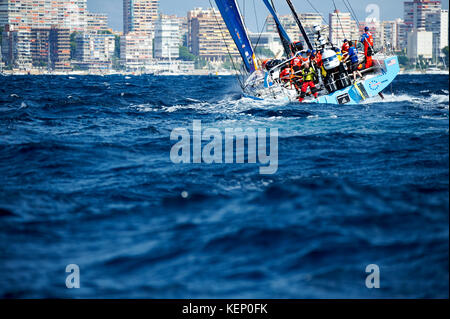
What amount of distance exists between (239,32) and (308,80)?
21.7 feet

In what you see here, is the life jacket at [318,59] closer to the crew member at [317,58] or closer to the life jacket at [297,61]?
the crew member at [317,58]

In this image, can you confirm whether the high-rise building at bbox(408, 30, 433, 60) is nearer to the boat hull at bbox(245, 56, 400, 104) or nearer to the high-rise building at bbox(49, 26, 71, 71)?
the high-rise building at bbox(49, 26, 71, 71)

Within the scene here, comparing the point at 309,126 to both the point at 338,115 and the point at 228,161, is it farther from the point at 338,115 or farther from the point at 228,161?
the point at 228,161

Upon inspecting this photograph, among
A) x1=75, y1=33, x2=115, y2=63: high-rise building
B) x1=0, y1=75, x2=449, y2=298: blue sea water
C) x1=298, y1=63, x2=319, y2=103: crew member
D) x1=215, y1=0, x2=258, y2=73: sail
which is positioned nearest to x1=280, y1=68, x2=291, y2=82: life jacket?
x1=298, y1=63, x2=319, y2=103: crew member

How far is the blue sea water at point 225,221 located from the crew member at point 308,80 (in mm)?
8190

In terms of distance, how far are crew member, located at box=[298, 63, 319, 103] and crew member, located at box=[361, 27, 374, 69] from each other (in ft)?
6.73

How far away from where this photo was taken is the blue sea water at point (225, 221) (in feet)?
17.2

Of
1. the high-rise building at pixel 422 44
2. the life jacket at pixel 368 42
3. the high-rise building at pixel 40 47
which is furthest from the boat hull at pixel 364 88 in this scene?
the high-rise building at pixel 40 47

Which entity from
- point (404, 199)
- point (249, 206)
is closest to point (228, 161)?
point (249, 206)

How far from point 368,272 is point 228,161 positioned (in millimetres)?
5639

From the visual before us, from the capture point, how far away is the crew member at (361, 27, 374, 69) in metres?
21.1

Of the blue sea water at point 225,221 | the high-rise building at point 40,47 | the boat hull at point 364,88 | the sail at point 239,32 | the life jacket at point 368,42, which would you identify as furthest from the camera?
the high-rise building at point 40,47

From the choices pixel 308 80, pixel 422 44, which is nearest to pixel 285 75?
pixel 308 80
